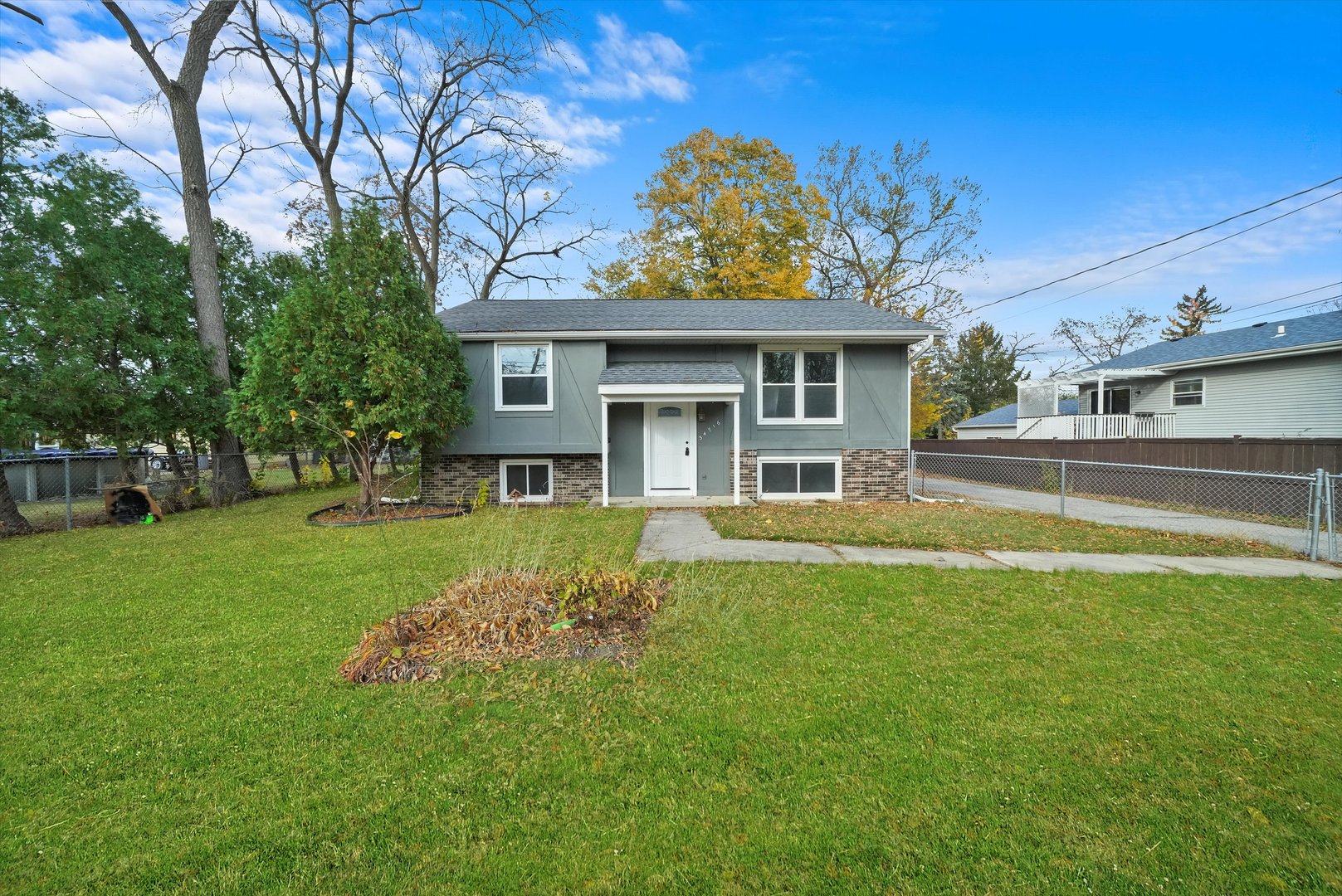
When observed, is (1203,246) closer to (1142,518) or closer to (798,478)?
(1142,518)

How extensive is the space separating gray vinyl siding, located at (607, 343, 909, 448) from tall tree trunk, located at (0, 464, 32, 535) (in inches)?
497

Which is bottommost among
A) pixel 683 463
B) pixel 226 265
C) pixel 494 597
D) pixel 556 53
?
pixel 494 597

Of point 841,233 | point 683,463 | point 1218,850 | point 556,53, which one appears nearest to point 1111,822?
point 1218,850

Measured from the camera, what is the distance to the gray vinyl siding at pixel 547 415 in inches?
428

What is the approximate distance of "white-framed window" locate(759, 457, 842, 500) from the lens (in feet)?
37.1

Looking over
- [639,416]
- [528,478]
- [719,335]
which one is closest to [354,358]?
[528,478]

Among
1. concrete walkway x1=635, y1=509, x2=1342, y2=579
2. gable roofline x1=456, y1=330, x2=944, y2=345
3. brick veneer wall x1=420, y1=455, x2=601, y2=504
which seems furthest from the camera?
brick veneer wall x1=420, y1=455, x2=601, y2=504

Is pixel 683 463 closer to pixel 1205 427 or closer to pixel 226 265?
pixel 226 265

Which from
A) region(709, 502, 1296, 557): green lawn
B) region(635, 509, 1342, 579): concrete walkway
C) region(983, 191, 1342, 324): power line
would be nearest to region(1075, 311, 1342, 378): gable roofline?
region(983, 191, 1342, 324): power line

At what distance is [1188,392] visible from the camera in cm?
1677

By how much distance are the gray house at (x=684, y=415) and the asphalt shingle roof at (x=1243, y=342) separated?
11.5 meters

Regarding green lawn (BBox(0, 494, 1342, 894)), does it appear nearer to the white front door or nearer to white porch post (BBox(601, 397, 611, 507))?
white porch post (BBox(601, 397, 611, 507))

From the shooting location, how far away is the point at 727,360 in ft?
37.1

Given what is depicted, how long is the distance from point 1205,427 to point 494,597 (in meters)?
21.5
